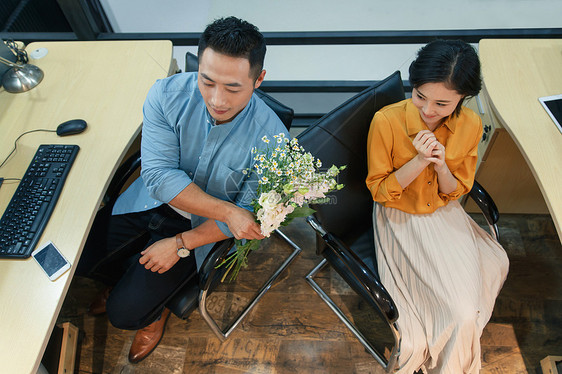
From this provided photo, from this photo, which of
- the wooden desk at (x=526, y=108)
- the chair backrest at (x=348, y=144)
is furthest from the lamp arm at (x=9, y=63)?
the wooden desk at (x=526, y=108)

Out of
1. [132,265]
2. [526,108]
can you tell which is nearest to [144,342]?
[132,265]

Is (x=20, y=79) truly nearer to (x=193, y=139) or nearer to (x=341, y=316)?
(x=193, y=139)

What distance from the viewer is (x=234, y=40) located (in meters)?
1.24

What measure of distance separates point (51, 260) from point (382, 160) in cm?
127

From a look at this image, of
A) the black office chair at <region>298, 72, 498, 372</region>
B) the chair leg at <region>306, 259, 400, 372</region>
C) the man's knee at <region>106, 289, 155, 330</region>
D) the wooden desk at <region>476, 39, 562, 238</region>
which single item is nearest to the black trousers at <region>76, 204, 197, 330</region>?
the man's knee at <region>106, 289, 155, 330</region>

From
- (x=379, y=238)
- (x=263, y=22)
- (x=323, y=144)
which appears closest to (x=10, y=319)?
(x=323, y=144)

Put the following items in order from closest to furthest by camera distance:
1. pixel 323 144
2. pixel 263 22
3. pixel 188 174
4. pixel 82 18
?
1. pixel 323 144
2. pixel 188 174
3. pixel 82 18
4. pixel 263 22

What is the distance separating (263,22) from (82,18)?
1.08m

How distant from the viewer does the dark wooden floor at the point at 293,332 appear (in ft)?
6.52

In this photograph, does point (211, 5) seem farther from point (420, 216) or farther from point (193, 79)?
point (420, 216)

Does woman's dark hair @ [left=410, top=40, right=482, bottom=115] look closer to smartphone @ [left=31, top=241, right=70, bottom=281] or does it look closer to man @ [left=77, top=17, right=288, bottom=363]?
man @ [left=77, top=17, right=288, bottom=363]

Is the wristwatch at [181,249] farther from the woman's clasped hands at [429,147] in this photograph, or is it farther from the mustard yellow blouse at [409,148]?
Result: the woman's clasped hands at [429,147]

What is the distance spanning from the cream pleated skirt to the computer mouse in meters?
1.34

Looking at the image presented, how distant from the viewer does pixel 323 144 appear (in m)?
1.54
